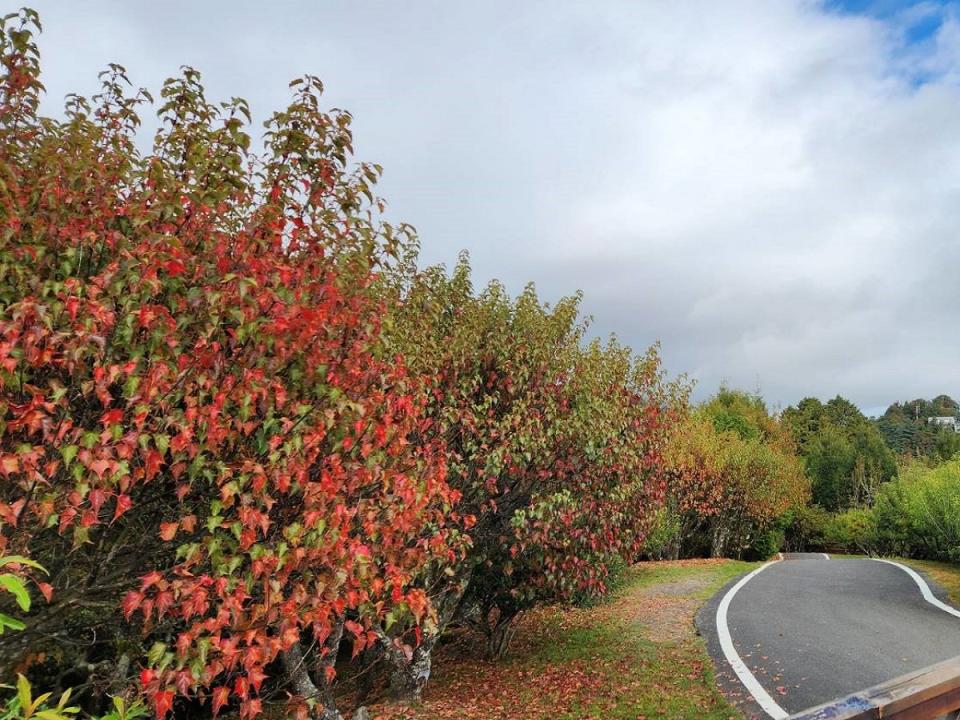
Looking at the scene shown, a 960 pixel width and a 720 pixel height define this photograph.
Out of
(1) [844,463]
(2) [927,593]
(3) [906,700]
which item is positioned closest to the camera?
(3) [906,700]

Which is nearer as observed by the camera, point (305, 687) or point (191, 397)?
point (191, 397)

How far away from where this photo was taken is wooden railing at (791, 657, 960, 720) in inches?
106

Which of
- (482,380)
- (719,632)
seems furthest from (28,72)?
(719,632)

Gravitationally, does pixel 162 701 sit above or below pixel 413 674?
above

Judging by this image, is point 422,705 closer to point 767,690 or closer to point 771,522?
point 767,690

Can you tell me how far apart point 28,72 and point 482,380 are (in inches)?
271

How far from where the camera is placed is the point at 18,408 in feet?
12.4

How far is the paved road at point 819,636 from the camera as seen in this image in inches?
378

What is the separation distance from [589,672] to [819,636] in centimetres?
449

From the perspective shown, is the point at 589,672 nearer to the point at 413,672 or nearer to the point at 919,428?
the point at 413,672

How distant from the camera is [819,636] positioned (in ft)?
41.2

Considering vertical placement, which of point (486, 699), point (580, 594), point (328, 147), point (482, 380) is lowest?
point (486, 699)

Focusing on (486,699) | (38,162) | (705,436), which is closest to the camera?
(38,162)

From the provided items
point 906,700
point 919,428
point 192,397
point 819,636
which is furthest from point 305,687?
point 919,428
